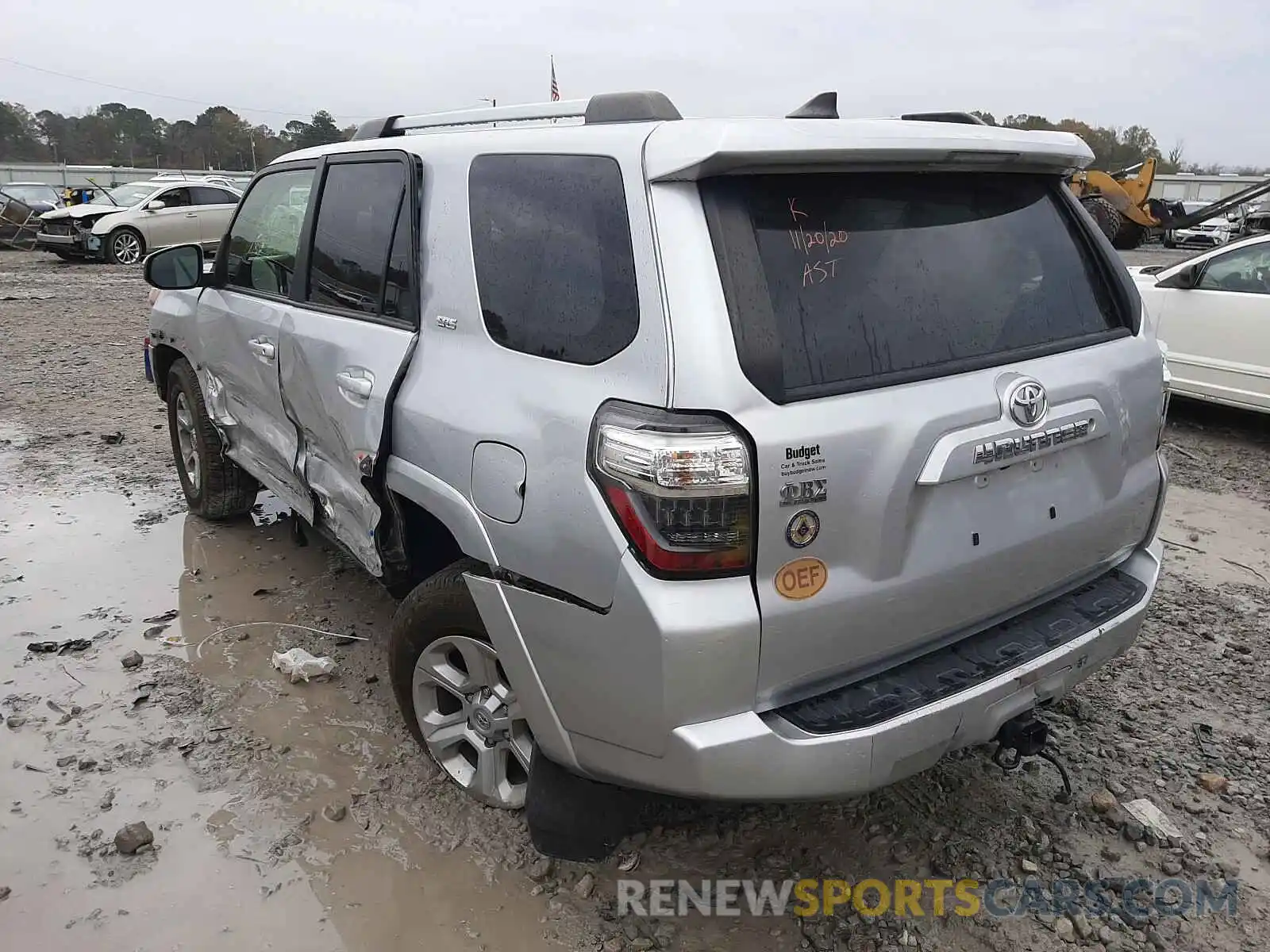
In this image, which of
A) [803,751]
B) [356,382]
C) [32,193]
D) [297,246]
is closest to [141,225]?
[32,193]

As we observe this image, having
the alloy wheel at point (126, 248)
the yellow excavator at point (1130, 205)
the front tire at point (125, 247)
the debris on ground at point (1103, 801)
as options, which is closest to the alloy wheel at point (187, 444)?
the debris on ground at point (1103, 801)

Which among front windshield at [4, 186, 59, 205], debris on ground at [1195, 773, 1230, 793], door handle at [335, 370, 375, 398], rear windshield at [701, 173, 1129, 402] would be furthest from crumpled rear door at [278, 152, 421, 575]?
front windshield at [4, 186, 59, 205]

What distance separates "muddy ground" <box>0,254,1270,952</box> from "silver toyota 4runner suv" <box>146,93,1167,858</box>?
284mm

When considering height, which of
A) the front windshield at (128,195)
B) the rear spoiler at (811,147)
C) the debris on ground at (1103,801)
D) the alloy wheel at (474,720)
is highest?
the rear spoiler at (811,147)

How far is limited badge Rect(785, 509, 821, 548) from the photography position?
189cm

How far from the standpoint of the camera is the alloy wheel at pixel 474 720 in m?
2.49

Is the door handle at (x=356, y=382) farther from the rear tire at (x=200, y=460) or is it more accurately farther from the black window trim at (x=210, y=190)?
the black window trim at (x=210, y=190)

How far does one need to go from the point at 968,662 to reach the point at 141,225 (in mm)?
19570

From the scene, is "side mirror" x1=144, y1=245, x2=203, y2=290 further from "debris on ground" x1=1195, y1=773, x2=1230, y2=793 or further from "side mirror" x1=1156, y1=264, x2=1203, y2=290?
"side mirror" x1=1156, y1=264, x2=1203, y2=290

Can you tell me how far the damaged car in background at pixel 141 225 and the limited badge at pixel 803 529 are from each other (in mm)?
18332

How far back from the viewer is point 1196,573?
4.35 m

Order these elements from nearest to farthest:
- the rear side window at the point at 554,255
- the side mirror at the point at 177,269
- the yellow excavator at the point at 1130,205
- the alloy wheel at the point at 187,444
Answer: the rear side window at the point at 554,255 < the side mirror at the point at 177,269 < the alloy wheel at the point at 187,444 < the yellow excavator at the point at 1130,205

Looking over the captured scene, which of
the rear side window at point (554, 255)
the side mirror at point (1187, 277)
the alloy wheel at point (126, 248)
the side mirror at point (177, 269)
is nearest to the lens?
the rear side window at point (554, 255)

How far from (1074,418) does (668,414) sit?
1073 mm
